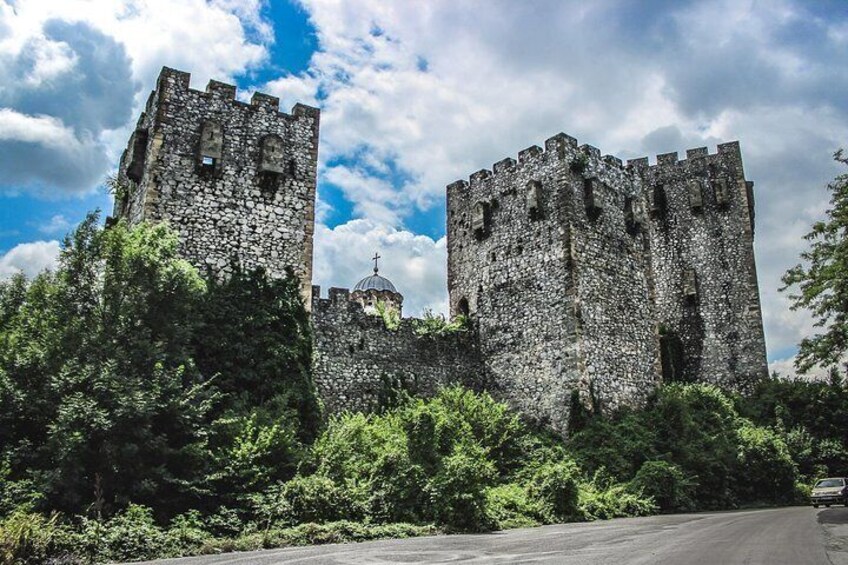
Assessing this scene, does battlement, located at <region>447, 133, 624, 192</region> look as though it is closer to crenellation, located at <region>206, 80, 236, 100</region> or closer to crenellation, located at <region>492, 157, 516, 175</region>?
crenellation, located at <region>492, 157, 516, 175</region>

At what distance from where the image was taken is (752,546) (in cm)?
1327

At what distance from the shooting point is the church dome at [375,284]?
5758cm

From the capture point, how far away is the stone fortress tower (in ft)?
70.8

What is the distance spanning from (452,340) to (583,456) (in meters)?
7.67

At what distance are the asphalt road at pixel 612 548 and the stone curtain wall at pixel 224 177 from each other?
9.69 meters

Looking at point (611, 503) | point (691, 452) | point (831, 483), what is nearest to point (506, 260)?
point (691, 452)

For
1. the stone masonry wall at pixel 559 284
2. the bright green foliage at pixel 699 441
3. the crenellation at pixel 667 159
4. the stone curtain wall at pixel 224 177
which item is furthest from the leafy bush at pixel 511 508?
the crenellation at pixel 667 159

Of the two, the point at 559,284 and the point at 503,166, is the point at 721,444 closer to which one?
the point at 559,284

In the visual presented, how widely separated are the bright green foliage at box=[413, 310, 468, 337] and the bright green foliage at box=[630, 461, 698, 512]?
955 centimetres

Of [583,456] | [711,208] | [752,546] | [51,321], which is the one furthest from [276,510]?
[711,208]

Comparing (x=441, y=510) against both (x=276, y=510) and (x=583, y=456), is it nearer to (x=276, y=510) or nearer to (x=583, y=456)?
(x=276, y=510)

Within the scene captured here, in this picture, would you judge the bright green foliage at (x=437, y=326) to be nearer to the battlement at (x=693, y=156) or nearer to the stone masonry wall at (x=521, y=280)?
the stone masonry wall at (x=521, y=280)

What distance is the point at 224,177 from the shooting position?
21719 mm

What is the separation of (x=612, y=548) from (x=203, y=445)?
8.65m
